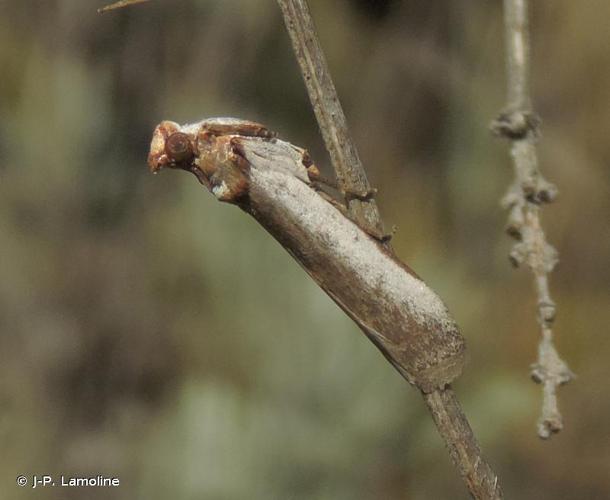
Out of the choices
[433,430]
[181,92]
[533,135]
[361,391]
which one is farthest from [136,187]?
[533,135]

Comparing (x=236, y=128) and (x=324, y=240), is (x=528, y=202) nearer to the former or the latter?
(x=324, y=240)

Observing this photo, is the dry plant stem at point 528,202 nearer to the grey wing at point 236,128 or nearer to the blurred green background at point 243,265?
the grey wing at point 236,128

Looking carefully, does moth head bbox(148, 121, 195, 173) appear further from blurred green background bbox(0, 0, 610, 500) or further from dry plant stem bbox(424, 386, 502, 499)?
blurred green background bbox(0, 0, 610, 500)

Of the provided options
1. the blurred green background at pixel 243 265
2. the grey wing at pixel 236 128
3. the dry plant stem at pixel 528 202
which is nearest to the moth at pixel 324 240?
the grey wing at pixel 236 128

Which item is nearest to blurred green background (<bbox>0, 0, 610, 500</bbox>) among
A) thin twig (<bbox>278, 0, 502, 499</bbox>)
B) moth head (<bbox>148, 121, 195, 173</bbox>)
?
moth head (<bbox>148, 121, 195, 173</bbox>)

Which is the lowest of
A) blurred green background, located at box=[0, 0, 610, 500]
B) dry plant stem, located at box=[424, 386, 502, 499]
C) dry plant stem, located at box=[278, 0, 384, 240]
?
dry plant stem, located at box=[424, 386, 502, 499]

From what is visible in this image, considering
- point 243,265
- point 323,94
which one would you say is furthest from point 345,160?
point 243,265
